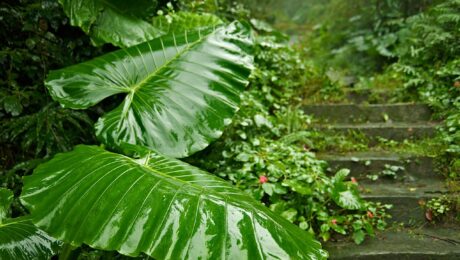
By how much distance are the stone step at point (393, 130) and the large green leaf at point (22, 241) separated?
2.15m

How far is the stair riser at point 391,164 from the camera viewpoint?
2.41 metres

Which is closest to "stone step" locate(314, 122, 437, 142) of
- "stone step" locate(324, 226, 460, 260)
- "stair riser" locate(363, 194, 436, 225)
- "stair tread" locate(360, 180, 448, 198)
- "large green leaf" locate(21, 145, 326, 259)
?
"stair tread" locate(360, 180, 448, 198)

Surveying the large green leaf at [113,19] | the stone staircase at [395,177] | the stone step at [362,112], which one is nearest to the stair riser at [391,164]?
the stone staircase at [395,177]

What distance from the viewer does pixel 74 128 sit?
207 cm

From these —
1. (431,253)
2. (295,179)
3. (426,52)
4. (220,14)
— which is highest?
(220,14)

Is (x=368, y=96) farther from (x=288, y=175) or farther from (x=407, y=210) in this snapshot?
(x=288, y=175)

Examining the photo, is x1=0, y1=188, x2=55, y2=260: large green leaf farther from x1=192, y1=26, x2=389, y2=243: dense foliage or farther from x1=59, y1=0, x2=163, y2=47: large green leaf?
x1=59, y1=0, x2=163, y2=47: large green leaf

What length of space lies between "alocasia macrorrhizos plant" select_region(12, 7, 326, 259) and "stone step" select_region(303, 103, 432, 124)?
1.54 meters

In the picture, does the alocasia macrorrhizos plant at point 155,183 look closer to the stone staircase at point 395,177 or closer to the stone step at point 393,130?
the stone staircase at point 395,177

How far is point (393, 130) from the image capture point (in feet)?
9.15

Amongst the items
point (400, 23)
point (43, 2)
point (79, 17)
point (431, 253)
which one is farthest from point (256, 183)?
point (400, 23)

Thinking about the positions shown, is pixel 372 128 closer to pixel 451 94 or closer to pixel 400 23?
pixel 451 94

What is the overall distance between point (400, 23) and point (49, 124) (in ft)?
13.4

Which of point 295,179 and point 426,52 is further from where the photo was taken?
point 426,52
